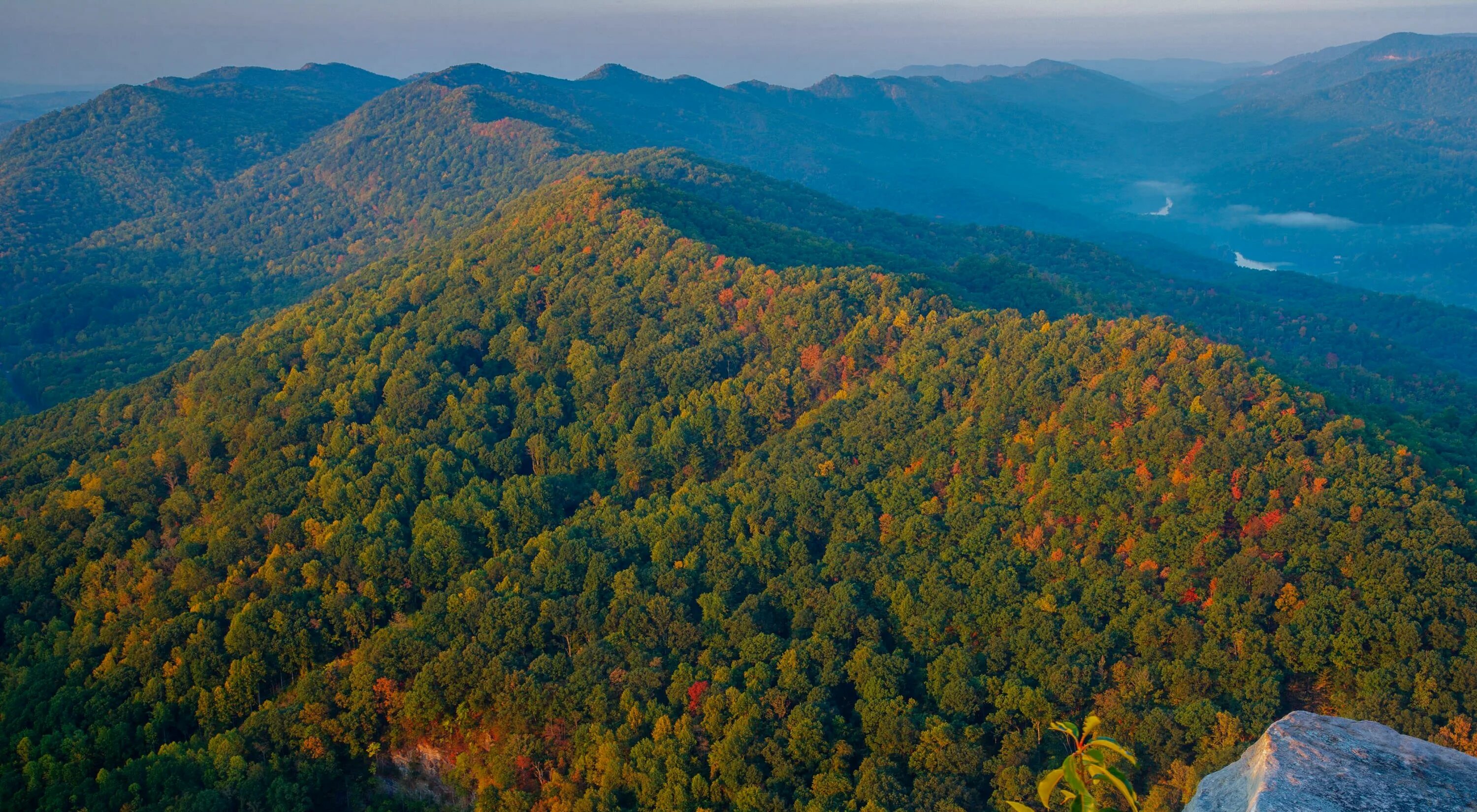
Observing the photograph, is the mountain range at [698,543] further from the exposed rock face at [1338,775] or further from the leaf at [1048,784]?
the leaf at [1048,784]

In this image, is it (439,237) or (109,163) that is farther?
(109,163)

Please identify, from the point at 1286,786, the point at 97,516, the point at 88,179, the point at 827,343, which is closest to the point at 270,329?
the point at 97,516

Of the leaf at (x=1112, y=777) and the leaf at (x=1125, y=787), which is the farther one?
the leaf at (x=1112, y=777)

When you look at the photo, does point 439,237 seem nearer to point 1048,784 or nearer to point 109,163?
point 109,163

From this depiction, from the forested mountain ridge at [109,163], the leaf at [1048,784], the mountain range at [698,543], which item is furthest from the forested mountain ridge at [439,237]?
the leaf at [1048,784]

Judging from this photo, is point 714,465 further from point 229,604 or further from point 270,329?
point 270,329

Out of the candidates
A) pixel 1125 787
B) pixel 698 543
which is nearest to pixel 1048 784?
pixel 1125 787
